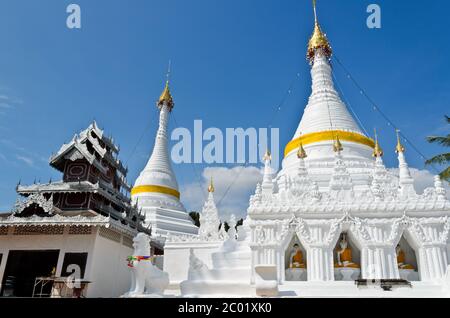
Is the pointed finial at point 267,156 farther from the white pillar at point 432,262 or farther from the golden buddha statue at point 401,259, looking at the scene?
the white pillar at point 432,262

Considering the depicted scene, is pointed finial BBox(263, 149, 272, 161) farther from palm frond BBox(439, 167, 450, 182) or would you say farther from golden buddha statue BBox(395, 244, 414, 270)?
palm frond BBox(439, 167, 450, 182)

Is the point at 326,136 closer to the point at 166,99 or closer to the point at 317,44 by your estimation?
the point at 317,44

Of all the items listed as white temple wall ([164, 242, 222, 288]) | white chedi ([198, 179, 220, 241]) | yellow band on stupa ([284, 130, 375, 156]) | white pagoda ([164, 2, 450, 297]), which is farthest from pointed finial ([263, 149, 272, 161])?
white temple wall ([164, 242, 222, 288])

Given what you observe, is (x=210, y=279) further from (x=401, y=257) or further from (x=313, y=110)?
(x=313, y=110)

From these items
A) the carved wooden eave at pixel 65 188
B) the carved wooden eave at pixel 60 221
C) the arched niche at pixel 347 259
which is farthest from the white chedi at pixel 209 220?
the arched niche at pixel 347 259

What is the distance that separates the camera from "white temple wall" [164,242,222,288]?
16.1m

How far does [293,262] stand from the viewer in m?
14.9

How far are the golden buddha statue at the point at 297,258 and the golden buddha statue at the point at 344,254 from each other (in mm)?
1450

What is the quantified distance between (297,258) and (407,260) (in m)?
4.97

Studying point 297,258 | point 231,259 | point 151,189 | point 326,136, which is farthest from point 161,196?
point 297,258

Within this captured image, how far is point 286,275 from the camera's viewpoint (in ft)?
47.8
